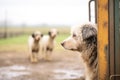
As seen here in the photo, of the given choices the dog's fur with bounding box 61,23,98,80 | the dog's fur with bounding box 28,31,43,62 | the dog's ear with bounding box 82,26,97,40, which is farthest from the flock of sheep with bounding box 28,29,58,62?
the dog's ear with bounding box 82,26,97,40

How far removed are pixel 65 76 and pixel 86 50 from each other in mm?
4095

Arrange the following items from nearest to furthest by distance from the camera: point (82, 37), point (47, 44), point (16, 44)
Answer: point (82, 37) < point (47, 44) < point (16, 44)

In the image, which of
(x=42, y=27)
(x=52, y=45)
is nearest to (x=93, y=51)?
(x=52, y=45)

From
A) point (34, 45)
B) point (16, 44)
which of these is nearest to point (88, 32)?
point (34, 45)

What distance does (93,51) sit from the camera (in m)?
4.40

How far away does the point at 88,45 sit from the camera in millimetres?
4453

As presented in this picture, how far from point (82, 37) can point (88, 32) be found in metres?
0.16

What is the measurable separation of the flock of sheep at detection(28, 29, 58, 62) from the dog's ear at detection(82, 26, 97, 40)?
8.16 m

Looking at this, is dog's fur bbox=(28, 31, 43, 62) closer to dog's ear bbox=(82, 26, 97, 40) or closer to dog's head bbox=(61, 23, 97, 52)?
dog's head bbox=(61, 23, 97, 52)

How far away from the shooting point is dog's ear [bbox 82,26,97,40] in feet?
14.5

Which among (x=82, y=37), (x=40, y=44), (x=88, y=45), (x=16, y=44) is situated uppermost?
(x=82, y=37)

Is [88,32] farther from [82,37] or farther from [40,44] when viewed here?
[40,44]

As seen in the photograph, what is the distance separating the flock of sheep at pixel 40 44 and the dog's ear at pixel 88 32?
8157 mm

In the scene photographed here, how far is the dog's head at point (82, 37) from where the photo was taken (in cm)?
443
